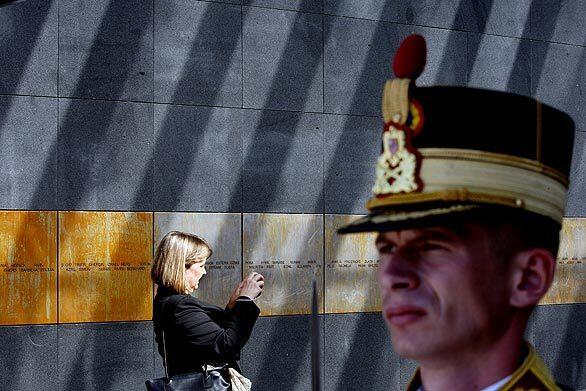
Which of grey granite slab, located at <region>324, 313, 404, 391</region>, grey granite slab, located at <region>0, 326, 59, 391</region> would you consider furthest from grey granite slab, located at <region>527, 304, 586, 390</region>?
grey granite slab, located at <region>0, 326, 59, 391</region>

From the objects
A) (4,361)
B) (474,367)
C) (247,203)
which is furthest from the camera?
(247,203)

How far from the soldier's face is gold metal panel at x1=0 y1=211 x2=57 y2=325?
25.8ft

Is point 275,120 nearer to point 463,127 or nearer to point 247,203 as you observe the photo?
point 247,203

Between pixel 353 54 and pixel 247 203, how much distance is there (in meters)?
1.99

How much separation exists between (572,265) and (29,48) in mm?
6590

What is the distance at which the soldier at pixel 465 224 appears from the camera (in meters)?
1.80

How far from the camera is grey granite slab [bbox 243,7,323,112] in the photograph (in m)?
10.4

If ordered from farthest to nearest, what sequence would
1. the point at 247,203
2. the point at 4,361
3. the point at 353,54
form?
1. the point at 353,54
2. the point at 247,203
3. the point at 4,361

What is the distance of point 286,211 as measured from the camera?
34.4 ft

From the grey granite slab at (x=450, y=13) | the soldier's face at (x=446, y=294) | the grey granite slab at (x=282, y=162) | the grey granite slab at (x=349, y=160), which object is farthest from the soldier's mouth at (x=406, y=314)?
the grey granite slab at (x=450, y=13)

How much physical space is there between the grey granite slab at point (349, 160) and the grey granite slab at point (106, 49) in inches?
79.0

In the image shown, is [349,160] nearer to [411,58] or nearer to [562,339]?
[562,339]

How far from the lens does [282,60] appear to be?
10.6 metres

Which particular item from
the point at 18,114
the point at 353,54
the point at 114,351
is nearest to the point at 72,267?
the point at 114,351
